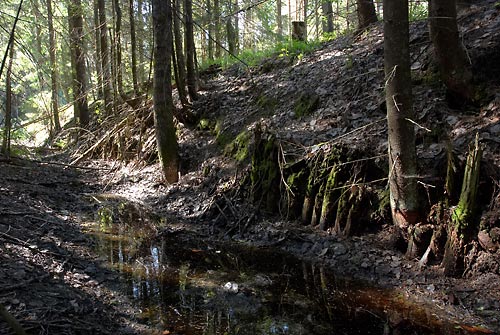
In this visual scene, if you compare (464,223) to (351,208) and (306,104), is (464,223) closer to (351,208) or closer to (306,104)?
(351,208)

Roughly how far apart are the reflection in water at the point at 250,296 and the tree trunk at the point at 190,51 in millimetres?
6097

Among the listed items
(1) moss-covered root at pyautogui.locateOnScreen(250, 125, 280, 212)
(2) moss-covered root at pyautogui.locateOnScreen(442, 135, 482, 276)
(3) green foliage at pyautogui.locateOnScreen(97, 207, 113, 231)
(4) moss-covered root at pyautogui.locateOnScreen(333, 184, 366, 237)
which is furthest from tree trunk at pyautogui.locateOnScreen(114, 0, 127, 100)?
(2) moss-covered root at pyautogui.locateOnScreen(442, 135, 482, 276)

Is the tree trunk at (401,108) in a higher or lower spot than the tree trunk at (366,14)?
lower

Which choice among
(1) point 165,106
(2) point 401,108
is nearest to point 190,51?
(1) point 165,106

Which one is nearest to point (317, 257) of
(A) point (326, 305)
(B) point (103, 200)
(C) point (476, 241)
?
(A) point (326, 305)

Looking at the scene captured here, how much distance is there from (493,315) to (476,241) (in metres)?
0.88

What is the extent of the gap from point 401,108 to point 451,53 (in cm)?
174

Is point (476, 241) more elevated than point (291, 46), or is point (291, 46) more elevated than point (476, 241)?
point (291, 46)

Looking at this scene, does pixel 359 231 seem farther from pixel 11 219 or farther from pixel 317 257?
pixel 11 219

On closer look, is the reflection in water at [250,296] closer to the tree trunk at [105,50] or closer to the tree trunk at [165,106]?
the tree trunk at [165,106]

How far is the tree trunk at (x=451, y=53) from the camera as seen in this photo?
616 cm

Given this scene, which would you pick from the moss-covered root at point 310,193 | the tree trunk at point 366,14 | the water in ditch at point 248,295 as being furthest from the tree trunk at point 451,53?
the tree trunk at point 366,14

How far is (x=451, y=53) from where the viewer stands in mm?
6312

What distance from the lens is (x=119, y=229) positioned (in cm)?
744
